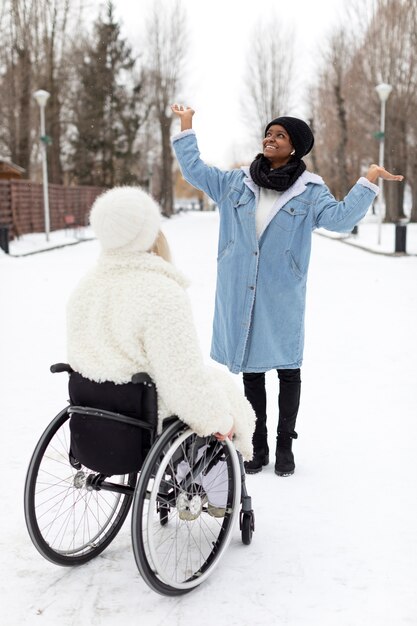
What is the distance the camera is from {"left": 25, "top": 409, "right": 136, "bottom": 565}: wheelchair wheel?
100 inches

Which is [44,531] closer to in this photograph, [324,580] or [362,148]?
[324,580]

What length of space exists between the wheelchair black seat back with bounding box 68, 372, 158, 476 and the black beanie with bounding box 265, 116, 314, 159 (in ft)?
5.29

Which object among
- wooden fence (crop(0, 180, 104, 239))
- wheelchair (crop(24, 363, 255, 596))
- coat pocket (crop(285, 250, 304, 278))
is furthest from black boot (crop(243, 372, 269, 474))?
wooden fence (crop(0, 180, 104, 239))

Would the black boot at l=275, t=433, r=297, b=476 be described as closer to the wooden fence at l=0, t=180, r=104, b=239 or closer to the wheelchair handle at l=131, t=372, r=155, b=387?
the wheelchair handle at l=131, t=372, r=155, b=387

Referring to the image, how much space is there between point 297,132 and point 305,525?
1809mm

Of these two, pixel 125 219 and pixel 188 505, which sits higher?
pixel 125 219

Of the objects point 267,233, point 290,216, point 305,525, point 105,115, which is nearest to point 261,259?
point 267,233

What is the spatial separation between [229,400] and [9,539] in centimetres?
115

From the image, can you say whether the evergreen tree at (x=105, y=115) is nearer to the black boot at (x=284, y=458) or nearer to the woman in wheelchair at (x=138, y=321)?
the black boot at (x=284, y=458)

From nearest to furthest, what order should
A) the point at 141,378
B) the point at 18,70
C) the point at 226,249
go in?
the point at 141,378 → the point at 226,249 → the point at 18,70

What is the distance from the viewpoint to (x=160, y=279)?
2410 mm

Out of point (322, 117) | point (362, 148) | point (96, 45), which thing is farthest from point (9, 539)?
point (96, 45)

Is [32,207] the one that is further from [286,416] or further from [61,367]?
[61,367]

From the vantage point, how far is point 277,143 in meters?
3.46
